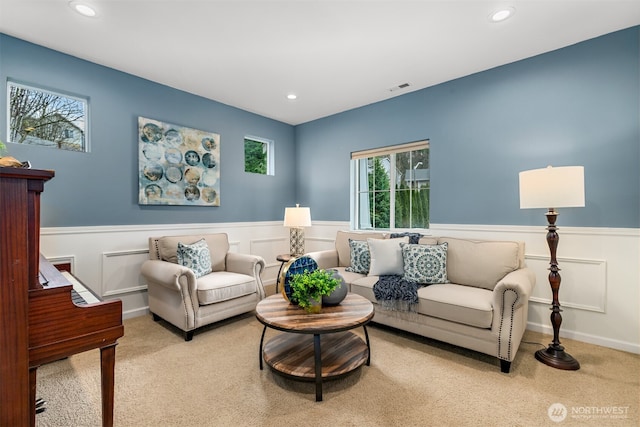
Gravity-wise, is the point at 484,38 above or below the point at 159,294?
above

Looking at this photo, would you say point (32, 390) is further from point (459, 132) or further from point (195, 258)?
point (459, 132)

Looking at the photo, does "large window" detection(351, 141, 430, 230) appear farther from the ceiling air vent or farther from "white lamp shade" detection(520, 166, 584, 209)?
"white lamp shade" detection(520, 166, 584, 209)

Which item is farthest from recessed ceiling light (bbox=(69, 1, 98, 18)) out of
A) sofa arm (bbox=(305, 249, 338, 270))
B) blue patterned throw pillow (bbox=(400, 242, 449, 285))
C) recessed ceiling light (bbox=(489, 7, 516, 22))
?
blue patterned throw pillow (bbox=(400, 242, 449, 285))

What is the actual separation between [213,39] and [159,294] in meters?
2.46

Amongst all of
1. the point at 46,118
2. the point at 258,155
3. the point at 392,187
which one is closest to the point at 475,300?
the point at 392,187

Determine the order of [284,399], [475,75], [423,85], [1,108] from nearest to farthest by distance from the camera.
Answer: [284,399] < [1,108] < [475,75] < [423,85]

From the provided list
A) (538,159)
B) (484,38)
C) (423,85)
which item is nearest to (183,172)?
(423,85)

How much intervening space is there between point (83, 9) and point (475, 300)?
144 inches

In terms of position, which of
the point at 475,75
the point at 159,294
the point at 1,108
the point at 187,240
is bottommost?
the point at 159,294

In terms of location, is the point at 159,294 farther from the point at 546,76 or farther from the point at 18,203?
the point at 546,76

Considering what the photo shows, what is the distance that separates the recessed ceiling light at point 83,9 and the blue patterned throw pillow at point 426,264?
3.27 m

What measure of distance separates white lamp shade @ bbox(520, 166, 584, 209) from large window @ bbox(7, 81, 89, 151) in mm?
4105

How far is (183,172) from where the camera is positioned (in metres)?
3.61

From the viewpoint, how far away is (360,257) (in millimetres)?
3266
